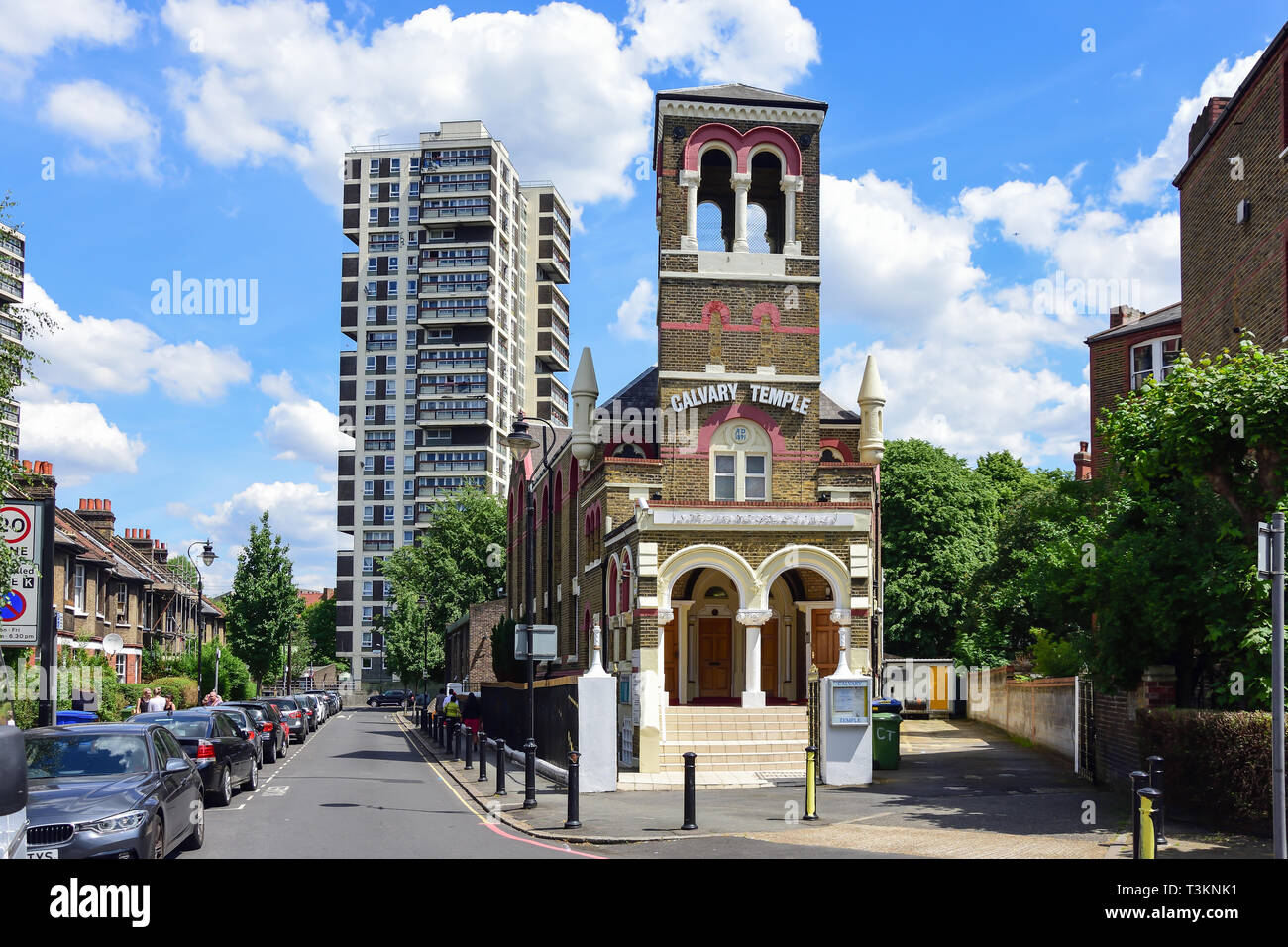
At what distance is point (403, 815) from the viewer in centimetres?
1803

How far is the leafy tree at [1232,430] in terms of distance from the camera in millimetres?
14531

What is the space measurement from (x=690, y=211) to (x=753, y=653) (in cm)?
1158

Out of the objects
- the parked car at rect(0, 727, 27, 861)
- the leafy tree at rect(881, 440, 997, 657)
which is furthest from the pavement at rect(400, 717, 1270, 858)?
the leafy tree at rect(881, 440, 997, 657)

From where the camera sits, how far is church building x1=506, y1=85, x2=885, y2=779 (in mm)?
28438

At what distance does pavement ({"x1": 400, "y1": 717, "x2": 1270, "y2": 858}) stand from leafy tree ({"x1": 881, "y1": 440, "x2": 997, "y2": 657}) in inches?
1014

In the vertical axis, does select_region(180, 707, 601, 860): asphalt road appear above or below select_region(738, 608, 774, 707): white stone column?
below

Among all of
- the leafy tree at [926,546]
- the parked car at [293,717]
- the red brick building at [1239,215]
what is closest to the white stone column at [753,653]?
the red brick building at [1239,215]

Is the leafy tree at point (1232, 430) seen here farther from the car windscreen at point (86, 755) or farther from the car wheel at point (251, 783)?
the car wheel at point (251, 783)

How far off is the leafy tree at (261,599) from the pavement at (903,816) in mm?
37172

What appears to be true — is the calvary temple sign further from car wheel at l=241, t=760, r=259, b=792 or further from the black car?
the black car

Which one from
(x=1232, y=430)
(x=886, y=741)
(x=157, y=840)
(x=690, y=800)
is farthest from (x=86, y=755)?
(x=886, y=741)

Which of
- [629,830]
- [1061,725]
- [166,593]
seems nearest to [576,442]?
[1061,725]
